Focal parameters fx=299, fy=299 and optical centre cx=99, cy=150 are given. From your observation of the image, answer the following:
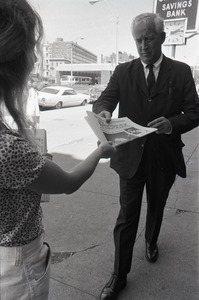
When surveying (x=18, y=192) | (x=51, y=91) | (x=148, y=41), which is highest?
(x=148, y=41)

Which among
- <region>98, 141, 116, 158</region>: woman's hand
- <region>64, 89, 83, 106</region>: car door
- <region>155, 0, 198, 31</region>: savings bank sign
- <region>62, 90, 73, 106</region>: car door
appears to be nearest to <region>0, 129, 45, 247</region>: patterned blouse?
<region>98, 141, 116, 158</region>: woman's hand

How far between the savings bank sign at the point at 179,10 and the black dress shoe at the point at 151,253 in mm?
6908

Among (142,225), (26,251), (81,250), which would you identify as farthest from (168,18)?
(26,251)

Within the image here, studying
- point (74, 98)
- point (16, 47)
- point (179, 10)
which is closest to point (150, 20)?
point (16, 47)

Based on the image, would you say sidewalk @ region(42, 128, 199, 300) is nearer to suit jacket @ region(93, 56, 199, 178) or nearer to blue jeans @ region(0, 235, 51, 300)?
suit jacket @ region(93, 56, 199, 178)

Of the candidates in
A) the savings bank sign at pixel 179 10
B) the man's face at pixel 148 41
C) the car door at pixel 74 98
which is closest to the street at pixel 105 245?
the man's face at pixel 148 41

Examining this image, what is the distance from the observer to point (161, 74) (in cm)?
214

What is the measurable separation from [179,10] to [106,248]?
23.7 ft

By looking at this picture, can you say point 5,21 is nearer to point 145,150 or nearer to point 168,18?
point 145,150

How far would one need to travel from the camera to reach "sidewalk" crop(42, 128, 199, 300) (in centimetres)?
227

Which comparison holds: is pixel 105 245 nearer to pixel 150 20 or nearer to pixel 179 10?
pixel 150 20

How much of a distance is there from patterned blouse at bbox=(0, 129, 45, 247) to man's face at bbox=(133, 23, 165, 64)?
1448mm

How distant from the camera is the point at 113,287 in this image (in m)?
2.17

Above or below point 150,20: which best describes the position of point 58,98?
below
